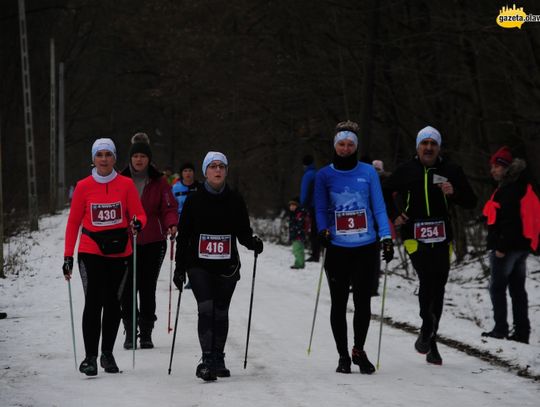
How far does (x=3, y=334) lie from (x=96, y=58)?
4923cm

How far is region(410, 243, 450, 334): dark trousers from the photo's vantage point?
890cm

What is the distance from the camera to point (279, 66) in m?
27.6

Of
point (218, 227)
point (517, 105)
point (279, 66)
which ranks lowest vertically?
point (218, 227)

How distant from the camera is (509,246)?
10922 mm

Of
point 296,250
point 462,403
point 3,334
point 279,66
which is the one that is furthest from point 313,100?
point 462,403

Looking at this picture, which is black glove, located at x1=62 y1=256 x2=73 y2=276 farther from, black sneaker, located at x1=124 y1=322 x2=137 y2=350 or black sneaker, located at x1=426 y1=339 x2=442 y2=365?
black sneaker, located at x1=426 y1=339 x2=442 y2=365

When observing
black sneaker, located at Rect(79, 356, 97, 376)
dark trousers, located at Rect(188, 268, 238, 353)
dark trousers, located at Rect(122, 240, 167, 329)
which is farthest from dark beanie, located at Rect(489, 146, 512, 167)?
black sneaker, located at Rect(79, 356, 97, 376)

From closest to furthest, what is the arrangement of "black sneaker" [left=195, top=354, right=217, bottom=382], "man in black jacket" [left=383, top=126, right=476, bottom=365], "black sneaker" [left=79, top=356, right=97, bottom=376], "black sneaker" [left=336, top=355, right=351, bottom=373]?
"black sneaker" [left=195, top=354, right=217, bottom=382]
"black sneaker" [left=79, top=356, right=97, bottom=376]
"black sneaker" [left=336, top=355, right=351, bottom=373]
"man in black jacket" [left=383, top=126, right=476, bottom=365]

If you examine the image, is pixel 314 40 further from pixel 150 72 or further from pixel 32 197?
pixel 150 72

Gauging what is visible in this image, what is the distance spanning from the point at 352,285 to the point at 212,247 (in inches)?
50.0

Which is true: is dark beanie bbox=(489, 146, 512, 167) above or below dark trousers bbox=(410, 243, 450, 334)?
above

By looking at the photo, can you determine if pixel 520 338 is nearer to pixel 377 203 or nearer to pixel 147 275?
pixel 377 203

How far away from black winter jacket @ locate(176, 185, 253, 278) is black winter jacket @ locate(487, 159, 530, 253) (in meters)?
3.85

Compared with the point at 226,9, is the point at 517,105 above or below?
below
